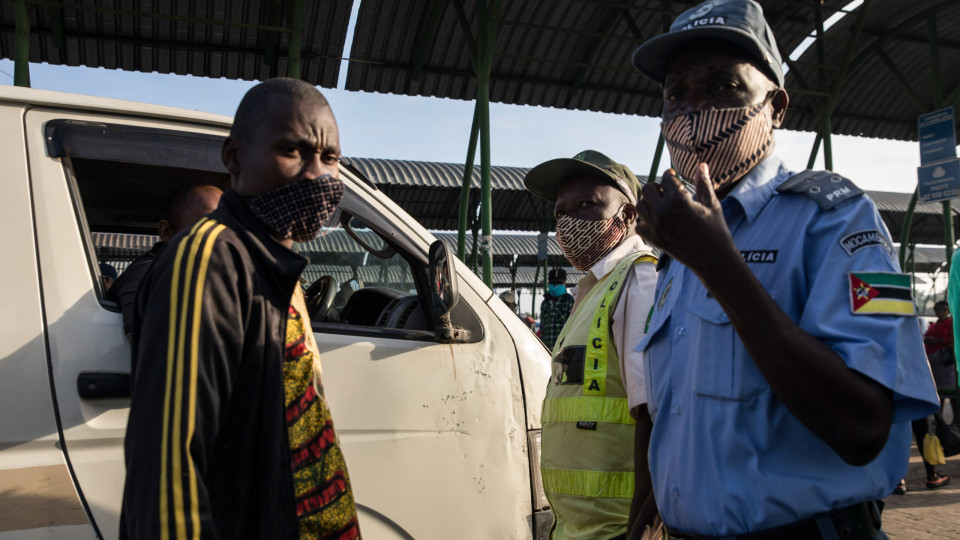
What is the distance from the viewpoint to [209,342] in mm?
1180

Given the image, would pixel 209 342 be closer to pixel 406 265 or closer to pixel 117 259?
pixel 406 265

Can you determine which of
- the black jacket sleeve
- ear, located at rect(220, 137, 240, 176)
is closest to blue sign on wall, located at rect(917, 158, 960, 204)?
ear, located at rect(220, 137, 240, 176)

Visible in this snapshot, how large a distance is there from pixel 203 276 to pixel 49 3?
26.8 ft

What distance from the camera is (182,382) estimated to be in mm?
1140

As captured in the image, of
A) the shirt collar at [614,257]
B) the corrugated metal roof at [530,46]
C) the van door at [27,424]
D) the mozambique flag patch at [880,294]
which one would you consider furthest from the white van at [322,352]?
the corrugated metal roof at [530,46]

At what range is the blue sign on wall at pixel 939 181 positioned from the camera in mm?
8133

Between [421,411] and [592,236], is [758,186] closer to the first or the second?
[592,236]

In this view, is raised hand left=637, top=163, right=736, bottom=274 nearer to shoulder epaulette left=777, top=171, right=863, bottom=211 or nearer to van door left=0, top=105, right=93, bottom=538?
shoulder epaulette left=777, top=171, right=863, bottom=211

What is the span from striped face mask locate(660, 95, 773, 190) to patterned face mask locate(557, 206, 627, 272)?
3.44ft

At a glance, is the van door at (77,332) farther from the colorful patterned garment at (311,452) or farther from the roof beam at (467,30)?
the roof beam at (467,30)

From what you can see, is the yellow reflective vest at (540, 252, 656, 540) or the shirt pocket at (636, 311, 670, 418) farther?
the yellow reflective vest at (540, 252, 656, 540)

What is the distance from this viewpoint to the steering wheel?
2611mm

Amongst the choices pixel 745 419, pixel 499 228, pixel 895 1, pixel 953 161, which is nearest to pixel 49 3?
pixel 745 419

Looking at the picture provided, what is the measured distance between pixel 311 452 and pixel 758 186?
977 millimetres
